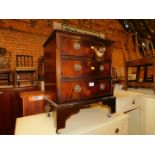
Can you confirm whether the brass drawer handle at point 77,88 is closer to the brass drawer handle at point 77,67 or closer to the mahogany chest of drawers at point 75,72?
the mahogany chest of drawers at point 75,72

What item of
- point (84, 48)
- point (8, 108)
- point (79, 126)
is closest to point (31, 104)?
point (8, 108)

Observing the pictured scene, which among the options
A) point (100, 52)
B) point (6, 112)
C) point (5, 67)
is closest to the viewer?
point (100, 52)

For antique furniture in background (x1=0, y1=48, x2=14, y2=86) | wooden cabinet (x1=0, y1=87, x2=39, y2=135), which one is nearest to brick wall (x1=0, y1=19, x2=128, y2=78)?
antique furniture in background (x1=0, y1=48, x2=14, y2=86)

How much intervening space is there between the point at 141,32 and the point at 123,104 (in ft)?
11.3

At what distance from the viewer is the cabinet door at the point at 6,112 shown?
214 cm

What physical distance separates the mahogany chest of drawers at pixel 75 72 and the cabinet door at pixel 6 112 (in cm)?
145

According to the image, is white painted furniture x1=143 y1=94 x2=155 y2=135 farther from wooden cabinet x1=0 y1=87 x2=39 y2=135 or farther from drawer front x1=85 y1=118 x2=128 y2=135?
wooden cabinet x1=0 y1=87 x2=39 y2=135

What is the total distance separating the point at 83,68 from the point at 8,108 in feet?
5.80

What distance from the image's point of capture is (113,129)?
1029 mm

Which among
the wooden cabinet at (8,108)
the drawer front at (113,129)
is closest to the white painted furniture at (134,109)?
the drawer front at (113,129)

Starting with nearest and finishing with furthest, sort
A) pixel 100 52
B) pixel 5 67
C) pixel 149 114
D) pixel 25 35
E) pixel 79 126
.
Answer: pixel 79 126 → pixel 100 52 → pixel 149 114 → pixel 5 67 → pixel 25 35

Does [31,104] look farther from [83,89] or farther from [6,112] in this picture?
[83,89]

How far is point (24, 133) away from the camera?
872mm
